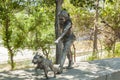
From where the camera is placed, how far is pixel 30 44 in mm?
14523

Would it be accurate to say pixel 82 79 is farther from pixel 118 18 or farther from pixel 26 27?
pixel 118 18

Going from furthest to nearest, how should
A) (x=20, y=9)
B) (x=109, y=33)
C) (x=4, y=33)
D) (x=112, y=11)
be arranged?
(x=109, y=33) → (x=112, y=11) → (x=4, y=33) → (x=20, y=9)

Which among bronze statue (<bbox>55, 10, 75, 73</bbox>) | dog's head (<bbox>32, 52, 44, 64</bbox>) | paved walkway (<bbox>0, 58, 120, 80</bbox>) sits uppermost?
bronze statue (<bbox>55, 10, 75, 73</bbox>)

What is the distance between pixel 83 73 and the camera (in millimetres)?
7320

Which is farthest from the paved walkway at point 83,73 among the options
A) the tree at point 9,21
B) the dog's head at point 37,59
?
the tree at point 9,21

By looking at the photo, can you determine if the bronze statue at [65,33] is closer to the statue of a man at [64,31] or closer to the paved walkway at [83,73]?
the statue of a man at [64,31]

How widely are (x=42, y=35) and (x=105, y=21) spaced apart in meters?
4.12

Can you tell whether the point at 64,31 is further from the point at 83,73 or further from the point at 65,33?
the point at 83,73

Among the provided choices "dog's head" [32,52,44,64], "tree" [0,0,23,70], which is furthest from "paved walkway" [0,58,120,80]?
"tree" [0,0,23,70]

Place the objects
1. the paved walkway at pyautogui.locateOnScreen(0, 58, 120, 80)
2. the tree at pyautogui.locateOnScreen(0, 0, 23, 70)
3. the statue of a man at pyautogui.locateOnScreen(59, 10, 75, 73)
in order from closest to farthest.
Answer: the paved walkway at pyautogui.locateOnScreen(0, 58, 120, 80) < the statue of a man at pyautogui.locateOnScreen(59, 10, 75, 73) < the tree at pyautogui.locateOnScreen(0, 0, 23, 70)

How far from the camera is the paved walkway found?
689 cm

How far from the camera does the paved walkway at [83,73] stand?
6891 millimetres

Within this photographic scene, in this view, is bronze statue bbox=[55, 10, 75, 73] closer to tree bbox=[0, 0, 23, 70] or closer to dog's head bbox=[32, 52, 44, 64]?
dog's head bbox=[32, 52, 44, 64]

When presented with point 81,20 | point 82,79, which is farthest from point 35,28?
point 82,79
